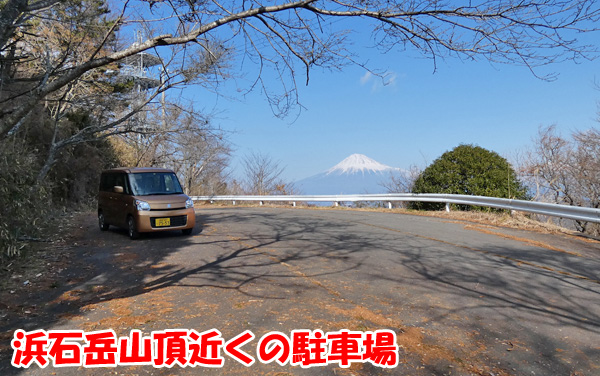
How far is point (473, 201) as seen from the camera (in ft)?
47.6

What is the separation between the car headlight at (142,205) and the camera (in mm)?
10219

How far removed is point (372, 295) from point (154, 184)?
787cm

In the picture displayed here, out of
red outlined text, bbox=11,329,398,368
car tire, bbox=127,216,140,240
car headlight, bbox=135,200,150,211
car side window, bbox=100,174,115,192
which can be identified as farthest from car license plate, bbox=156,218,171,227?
red outlined text, bbox=11,329,398,368

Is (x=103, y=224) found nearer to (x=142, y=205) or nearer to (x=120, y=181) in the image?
(x=120, y=181)

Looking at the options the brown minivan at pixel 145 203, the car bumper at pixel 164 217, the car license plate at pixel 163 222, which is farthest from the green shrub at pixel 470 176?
the car license plate at pixel 163 222

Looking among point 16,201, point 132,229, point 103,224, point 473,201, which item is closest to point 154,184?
point 132,229

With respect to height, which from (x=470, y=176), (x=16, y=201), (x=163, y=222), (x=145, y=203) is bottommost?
(x=163, y=222)

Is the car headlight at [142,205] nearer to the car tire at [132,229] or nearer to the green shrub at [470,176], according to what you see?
the car tire at [132,229]

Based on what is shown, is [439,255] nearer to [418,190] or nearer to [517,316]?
[517,316]

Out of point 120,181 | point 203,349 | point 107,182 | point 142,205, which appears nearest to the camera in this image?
point 203,349

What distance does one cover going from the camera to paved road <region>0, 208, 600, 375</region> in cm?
364

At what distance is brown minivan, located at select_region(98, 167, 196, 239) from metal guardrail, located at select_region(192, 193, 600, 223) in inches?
373

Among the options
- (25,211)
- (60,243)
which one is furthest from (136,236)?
(25,211)

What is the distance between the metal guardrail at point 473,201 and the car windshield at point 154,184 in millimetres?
9993
